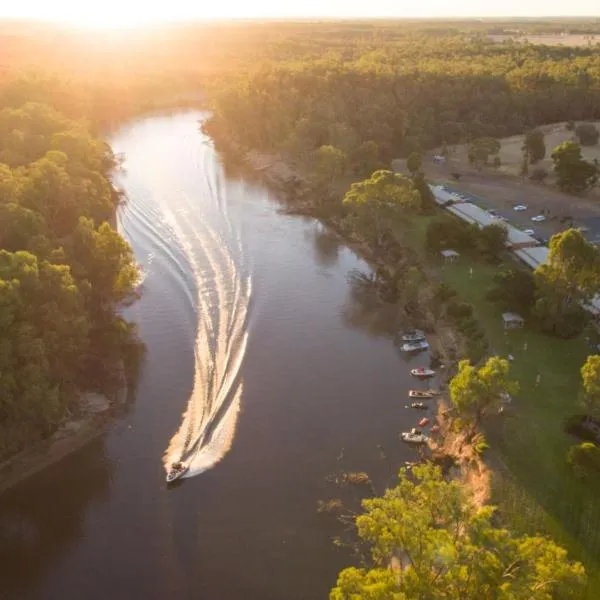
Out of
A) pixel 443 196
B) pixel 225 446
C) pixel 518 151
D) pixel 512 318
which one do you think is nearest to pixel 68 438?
pixel 225 446

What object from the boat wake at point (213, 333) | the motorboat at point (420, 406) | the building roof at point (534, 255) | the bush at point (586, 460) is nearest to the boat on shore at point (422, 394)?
the motorboat at point (420, 406)

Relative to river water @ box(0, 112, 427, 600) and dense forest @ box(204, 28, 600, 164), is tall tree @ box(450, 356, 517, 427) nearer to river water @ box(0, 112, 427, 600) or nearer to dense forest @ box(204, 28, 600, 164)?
river water @ box(0, 112, 427, 600)

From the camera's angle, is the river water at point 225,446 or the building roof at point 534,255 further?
the building roof at point 534,255

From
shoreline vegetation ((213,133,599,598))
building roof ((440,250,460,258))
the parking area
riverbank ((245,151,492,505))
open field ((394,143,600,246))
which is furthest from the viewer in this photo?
open field ((394,143,600,246))

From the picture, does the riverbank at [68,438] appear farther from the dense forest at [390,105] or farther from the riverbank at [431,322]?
the dense forest at [390,105]

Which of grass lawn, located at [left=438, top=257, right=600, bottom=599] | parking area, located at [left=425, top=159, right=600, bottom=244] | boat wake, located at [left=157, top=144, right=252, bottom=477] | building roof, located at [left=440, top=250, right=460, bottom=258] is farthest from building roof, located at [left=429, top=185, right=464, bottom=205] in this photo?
grass lawn, located at [left=438, top=257, right=600, bottom=599]

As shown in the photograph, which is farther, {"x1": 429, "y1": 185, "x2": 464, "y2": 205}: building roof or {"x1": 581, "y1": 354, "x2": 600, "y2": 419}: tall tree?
{"x1": 429, "y1": 185, "x2": 464, "y2": 205}: building roof

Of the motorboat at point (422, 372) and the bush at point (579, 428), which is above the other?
the bush at point (579, 428)
